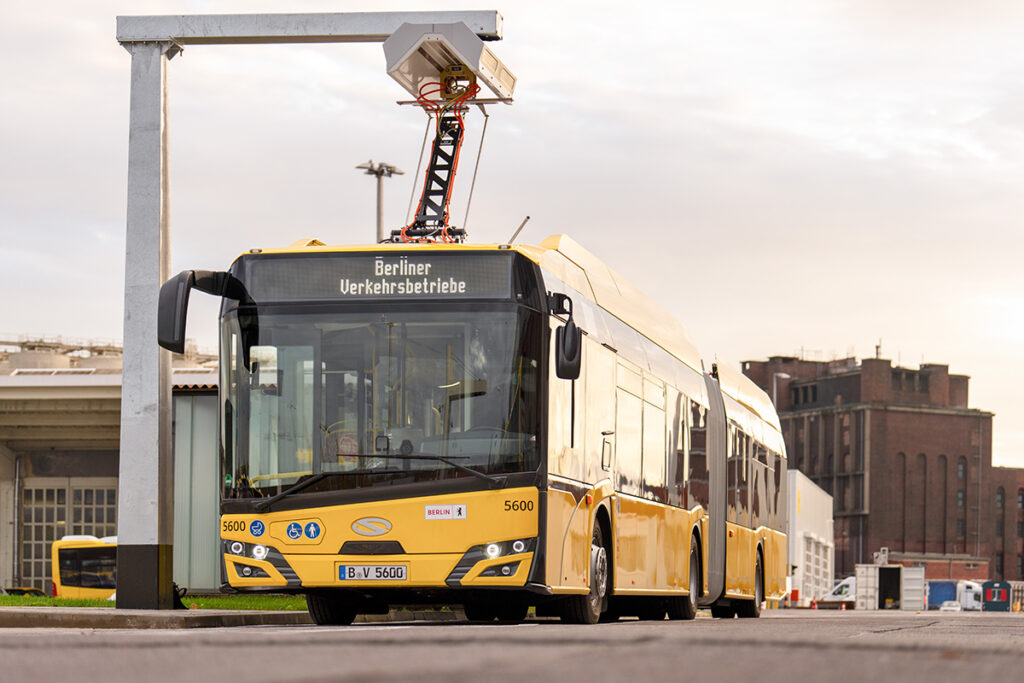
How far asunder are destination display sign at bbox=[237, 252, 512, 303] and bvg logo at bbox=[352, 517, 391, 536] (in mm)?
1873

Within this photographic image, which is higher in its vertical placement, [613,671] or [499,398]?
[499,398]

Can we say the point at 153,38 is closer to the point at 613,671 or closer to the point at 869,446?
the point at 613,671

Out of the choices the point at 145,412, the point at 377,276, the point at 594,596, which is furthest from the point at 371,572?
the point at 145,412

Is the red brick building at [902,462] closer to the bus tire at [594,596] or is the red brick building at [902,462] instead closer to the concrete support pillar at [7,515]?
the concrete support pillar at [7,515]

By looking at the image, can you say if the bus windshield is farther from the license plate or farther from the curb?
the curb

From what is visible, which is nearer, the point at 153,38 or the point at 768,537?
the point at 153,38

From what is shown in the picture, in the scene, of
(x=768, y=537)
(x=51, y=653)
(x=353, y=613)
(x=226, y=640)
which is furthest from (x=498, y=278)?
(x=768, y=537)

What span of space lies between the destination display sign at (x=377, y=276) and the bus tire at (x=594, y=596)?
8.80 ft

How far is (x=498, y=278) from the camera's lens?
13898mm

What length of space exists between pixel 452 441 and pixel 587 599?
2274 mm

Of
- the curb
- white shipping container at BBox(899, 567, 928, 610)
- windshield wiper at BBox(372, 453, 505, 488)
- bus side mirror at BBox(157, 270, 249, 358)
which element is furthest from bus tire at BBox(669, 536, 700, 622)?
white shipping container at BBox(899, 567, 928, 610)

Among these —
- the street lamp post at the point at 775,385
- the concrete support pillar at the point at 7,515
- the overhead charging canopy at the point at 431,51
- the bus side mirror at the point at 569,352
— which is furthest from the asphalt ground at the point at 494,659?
the street lamp post at the point at 775,385

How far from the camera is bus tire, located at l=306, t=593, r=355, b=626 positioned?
15586 mm

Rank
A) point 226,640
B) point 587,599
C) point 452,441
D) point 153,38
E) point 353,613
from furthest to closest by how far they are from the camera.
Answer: point 153,38
point 353,613
point 587,599
point 452,441
point 226,640
